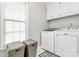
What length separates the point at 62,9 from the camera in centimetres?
268

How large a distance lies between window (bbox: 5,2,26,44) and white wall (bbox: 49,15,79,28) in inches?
61.8

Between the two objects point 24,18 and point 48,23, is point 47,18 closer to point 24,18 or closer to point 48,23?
point 48,23

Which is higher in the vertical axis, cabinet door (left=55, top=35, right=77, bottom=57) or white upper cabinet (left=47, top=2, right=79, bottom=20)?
white upper cabinet (left=47, top=2, right=79, bottom=20)

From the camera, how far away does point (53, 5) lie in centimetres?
319

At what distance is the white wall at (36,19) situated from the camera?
3017 mm

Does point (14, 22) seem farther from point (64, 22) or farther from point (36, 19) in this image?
point (64, 22)

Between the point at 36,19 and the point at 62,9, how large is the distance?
4.12ft

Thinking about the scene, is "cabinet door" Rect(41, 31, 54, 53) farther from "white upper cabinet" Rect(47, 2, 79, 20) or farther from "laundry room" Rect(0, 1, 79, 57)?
"white upper cabinet" Rect(47, 2, 79, 20)

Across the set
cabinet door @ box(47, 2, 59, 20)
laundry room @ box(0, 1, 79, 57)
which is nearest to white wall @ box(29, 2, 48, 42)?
laundry room @ box(0, 1, 79, 57)

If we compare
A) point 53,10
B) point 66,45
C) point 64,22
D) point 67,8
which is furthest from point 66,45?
point 53,10

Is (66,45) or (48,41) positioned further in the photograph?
(48,41)

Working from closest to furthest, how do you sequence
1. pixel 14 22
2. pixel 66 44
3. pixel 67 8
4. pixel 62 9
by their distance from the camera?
pixel 66 44 → pixel 14 22 → pixel 67 8 → pixel 62 9

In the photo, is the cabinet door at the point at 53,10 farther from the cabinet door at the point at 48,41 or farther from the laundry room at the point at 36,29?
the cabinet door at the point at 48,41

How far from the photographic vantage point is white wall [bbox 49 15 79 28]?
255 centimetres
